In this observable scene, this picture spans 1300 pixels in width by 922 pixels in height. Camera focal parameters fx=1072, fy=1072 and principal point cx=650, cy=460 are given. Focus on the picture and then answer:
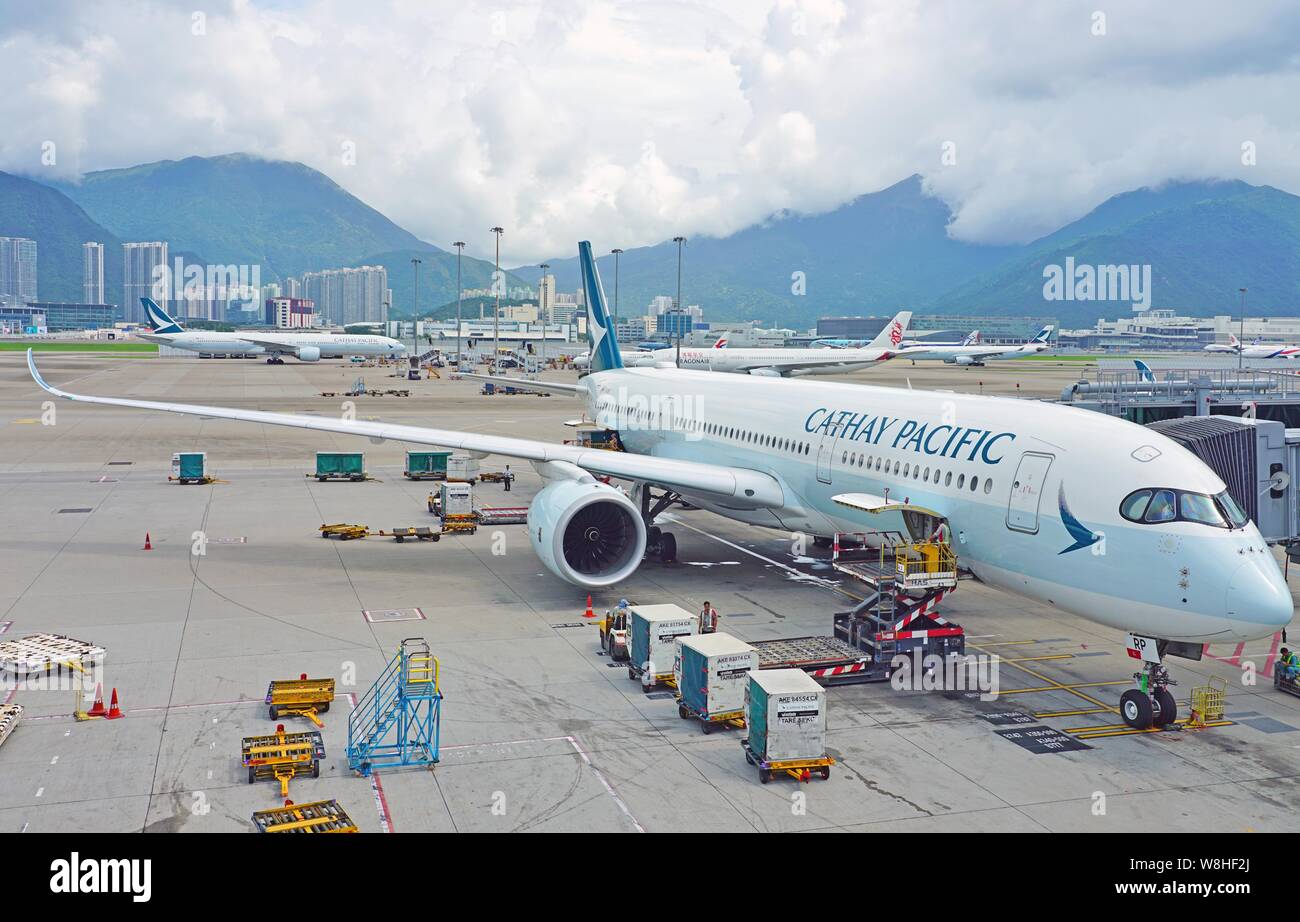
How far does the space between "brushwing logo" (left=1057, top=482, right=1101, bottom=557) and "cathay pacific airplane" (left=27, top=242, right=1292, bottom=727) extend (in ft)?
0.09

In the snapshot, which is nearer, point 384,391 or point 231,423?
point 231,423

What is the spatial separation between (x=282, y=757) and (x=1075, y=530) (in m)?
11.7

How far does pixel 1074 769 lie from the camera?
14.0 meters

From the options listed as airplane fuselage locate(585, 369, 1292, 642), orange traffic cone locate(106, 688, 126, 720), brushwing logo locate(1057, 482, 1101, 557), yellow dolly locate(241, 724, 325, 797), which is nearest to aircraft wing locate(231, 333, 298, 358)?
airplane fuselage locate(585, 369, 1292, 642)

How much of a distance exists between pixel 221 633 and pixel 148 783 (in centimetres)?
734

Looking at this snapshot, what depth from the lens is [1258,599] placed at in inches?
555

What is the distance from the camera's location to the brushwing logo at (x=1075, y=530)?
1590cm

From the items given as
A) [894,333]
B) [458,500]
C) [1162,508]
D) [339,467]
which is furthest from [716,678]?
[894,333]

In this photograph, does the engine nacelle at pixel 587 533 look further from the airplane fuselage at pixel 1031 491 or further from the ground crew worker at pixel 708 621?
the airplane fuselage at pixel 1031 491

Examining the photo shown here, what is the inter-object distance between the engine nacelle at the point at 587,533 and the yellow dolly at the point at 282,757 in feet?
28.8

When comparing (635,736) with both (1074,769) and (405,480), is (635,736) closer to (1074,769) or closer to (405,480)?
(1074,769)

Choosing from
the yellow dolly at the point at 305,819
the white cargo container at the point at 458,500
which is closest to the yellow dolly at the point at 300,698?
the yellow dolly at the point at 305,819
